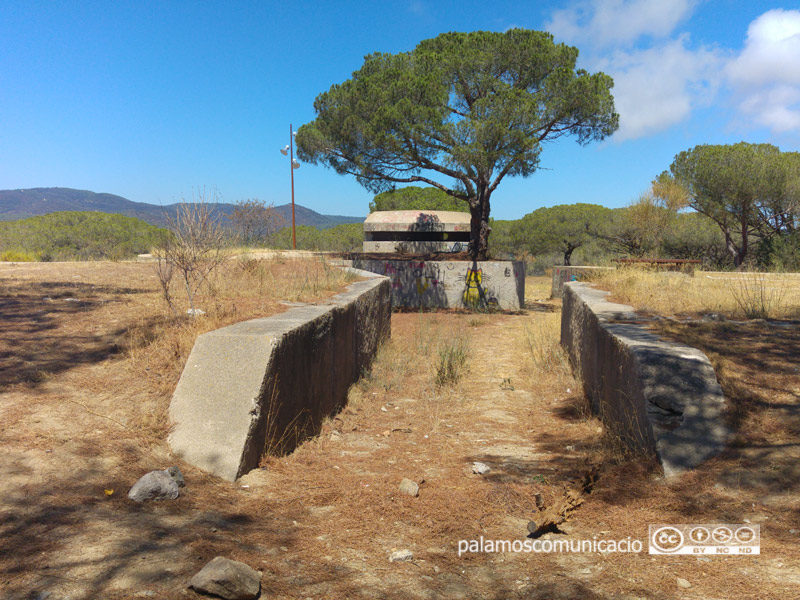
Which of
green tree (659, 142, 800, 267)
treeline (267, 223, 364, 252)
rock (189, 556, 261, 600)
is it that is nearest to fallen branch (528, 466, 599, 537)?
rock (189, 556, 261, 600)

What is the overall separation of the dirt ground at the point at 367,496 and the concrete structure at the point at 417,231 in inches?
521

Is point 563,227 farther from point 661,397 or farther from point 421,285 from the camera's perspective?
point 661,397

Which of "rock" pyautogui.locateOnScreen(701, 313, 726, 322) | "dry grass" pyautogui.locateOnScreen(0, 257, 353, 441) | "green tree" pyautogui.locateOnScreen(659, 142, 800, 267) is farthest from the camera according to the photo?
"green tree" pyautogui.locateOnScreen(659, 142, 800, 267)

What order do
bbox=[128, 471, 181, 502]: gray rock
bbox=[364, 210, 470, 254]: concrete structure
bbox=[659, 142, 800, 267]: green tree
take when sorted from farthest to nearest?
1. bbox=[659, 142, 800, 267]: green tree
2. bbox=[364, 210, 470, 254]: concrete structure
3. bbox=[128, 471, 181, 502]: gray rock

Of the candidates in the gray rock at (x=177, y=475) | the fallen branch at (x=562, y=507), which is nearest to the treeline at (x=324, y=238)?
the fallen branch at (x=562, y=507)

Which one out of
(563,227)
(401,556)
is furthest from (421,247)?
(563,227)

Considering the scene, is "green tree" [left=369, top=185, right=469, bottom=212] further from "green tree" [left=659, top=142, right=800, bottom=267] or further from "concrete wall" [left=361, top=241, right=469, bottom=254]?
"concrete wall" [left=361, top=241, right=469, bottom=254]

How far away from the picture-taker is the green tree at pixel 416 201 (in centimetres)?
3819

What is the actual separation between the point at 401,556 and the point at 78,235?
Result: 83.6 ft

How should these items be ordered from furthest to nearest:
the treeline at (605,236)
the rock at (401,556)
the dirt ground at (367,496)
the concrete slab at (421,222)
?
the treeline at (605,236)
the concrete slab at (421,222)
the rock at (401,556)
the dirt ground at (367,496)

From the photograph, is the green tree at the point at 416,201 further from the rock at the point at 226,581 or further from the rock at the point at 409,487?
the rock at the point at 226,581

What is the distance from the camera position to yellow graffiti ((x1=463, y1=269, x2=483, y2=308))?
1434cm

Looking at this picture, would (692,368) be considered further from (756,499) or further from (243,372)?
(243,372)

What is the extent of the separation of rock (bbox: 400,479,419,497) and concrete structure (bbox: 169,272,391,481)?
83 centimetres
